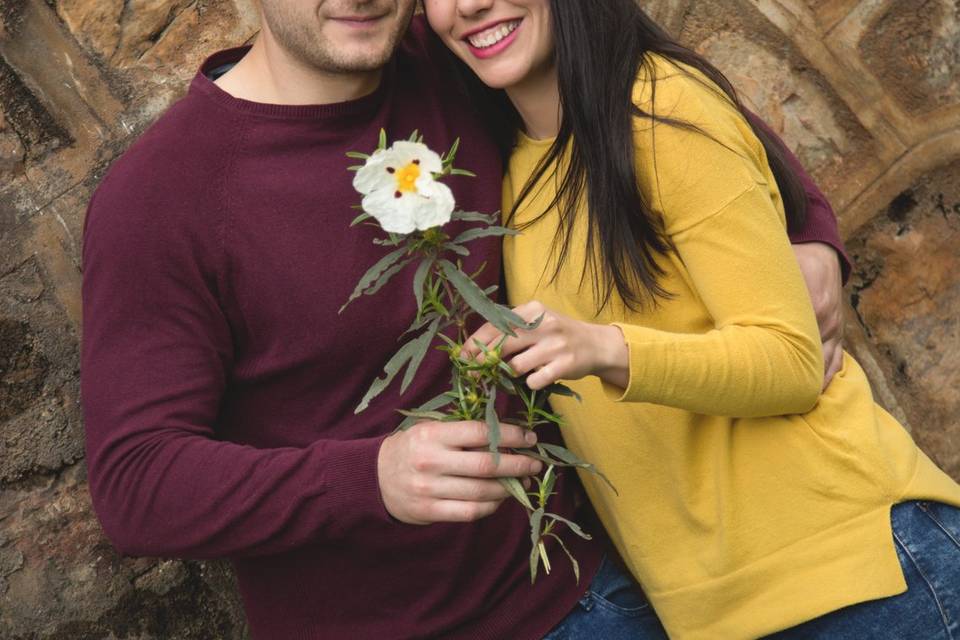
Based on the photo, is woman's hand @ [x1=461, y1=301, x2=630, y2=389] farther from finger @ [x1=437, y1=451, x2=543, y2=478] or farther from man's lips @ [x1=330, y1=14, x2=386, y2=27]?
man's lips @ [x1=330, y1=14, x2=386, y2=27]

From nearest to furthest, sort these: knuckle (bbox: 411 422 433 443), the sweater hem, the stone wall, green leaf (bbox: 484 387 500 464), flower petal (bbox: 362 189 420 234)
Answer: flower petal (bbox: 362 189 420 234), green leaf (bbox: 484 387 500 464), knuckle (bbox: 411 422 433 443), the sweater hem, the stone wall

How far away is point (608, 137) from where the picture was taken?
2.07 meters

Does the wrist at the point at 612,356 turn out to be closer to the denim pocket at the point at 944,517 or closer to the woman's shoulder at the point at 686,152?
the woman's shoulder at the point at 686,152

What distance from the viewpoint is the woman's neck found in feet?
7.34

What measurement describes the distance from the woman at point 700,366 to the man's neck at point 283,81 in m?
0.22

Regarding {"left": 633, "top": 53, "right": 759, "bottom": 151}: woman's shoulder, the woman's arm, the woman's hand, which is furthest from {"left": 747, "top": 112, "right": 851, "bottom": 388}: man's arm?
the woman's hand

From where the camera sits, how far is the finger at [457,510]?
6.00ft

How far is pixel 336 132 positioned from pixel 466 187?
0.83ft

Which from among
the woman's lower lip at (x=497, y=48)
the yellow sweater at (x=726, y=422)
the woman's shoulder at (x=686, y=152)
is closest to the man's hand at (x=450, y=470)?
the yellow sweater at (x=726, y=422)

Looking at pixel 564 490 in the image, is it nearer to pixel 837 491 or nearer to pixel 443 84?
pixel 837 491

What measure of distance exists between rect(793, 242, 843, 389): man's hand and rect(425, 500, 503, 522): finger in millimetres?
812

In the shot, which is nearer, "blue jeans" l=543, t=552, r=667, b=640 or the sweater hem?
the sweater hem

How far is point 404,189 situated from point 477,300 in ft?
0.58

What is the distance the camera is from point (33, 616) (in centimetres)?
238
